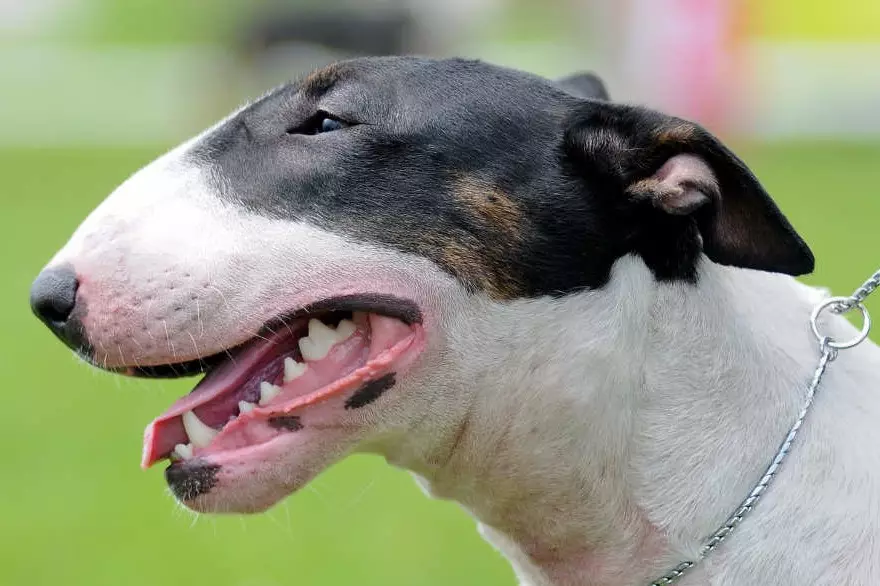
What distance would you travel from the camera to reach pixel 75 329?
280cm

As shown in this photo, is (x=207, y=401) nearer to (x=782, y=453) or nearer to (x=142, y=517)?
(x=782, y=453)

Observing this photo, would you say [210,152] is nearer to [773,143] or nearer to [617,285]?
[617,285]

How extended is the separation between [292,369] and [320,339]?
86mm

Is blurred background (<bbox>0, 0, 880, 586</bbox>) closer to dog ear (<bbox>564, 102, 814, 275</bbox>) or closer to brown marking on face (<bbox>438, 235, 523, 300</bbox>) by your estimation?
brown marking on face (<bbox>438, 235, 523, 300</bbox>)

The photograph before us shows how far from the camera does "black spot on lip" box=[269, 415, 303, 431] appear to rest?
2.81m

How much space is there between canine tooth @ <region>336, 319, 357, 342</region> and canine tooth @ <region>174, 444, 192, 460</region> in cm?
38

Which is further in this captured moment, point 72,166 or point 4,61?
point 4,61

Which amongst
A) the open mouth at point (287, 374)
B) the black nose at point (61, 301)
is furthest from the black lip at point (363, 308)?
the black nose at point (61, 301)

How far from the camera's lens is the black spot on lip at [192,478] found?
2.80 metres

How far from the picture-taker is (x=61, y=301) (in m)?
2.78

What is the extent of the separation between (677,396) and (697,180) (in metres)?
0.44

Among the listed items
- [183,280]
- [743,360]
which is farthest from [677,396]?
[183,280]

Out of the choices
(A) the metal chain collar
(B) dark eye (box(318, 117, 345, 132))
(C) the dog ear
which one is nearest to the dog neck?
(A) the metal chain collar

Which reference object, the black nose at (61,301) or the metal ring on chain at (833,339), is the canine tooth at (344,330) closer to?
the black nose at (61,301)
